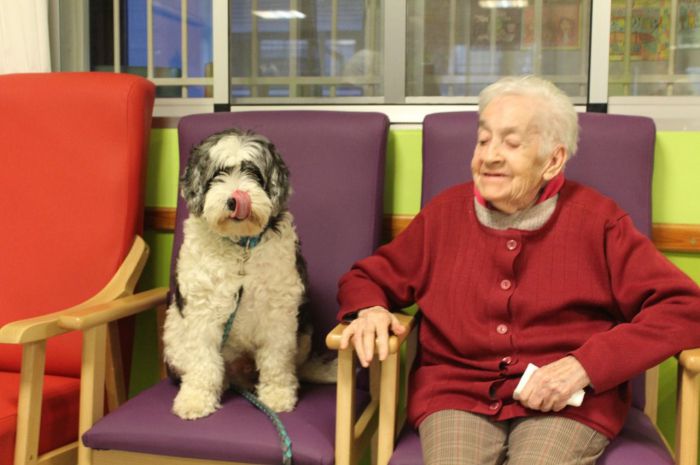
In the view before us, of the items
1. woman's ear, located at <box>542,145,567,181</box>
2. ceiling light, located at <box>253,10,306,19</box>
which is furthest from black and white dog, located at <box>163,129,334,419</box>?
ceiling light, located at <box>253,10,306,19</box>

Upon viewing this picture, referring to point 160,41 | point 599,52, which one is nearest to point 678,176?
point 599,52

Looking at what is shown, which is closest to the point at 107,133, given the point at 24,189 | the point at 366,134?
the point at 24,189

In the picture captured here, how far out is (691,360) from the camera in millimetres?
1442

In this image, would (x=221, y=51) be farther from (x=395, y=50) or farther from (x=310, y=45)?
(x=310, y=45)

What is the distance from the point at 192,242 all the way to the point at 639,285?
970 millimetres

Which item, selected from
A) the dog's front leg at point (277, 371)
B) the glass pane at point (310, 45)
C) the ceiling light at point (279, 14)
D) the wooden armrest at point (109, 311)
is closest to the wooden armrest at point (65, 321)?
the wooden armrest at point (109, 311)

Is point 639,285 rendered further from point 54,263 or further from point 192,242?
point 54,263

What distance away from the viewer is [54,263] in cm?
215

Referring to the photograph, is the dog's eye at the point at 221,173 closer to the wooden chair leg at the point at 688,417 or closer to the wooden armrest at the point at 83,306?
the wooden armrest at the point at 83,306

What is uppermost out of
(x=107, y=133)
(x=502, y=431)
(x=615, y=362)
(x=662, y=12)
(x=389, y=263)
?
(x=662, y=12)

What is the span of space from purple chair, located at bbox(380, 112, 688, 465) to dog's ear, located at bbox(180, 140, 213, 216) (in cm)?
63

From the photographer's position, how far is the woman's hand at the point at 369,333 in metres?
1.54

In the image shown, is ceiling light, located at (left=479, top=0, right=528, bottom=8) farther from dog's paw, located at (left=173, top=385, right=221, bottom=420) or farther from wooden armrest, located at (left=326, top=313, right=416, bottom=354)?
dog's paw, located at (left=173, top=385, right=221, bottom=420)

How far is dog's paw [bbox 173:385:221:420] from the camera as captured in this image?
169cm
